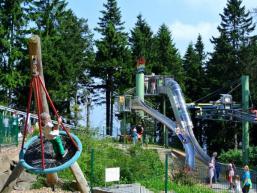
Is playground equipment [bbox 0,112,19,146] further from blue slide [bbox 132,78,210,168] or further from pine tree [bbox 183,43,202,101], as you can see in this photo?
pine tree [bbox 183,43,202,101]

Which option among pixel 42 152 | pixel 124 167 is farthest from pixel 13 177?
pixel 124 167

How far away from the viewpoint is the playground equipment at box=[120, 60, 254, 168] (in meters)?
32.6

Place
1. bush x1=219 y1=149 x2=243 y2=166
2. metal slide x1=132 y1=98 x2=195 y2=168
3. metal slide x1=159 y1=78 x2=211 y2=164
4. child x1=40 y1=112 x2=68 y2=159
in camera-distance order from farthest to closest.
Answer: bush x1=219 y1=149 x2=243 y2=166 → metal slide x1=159 y1=78 x2=211 y2=164 → metal slide x1=132 y1=98 x2=195 y2=168 → child x1=40 y1=112 x2=68 y2=159

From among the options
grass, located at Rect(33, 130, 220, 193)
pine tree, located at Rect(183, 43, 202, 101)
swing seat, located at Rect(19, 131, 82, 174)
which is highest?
pine tree, located at Rect(183, 43, 202, 101)

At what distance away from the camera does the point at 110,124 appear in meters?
59.1

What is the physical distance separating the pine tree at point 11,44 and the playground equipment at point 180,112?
10755 millimetres

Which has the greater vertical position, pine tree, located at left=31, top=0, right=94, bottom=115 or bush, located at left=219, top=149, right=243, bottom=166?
pine tree, located at left=31, top=0, right=94, bottom=115

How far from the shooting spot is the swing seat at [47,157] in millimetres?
12253

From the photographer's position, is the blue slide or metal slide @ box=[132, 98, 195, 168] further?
the blue slide

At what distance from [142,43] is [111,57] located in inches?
177

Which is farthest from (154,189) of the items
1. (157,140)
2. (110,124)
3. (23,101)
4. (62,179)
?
(110,124)

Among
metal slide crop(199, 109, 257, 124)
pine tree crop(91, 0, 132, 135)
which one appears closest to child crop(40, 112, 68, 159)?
metal slide crop(199, 109, 257, 124)

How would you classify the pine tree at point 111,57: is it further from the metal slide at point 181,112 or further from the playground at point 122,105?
the metal slide at point 181,112

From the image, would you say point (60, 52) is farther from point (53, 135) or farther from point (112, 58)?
point (53, 135)
